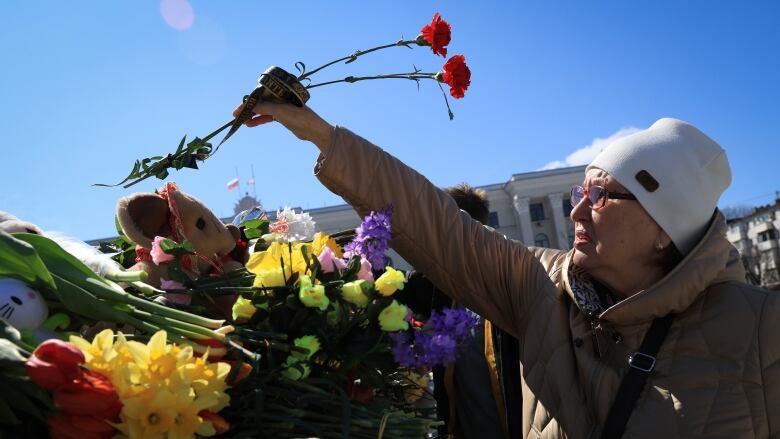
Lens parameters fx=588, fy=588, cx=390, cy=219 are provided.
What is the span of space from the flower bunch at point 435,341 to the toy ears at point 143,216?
726mm

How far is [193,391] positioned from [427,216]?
1.05 metres

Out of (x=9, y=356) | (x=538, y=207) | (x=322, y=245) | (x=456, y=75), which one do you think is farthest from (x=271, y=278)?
(x=538, y=207)

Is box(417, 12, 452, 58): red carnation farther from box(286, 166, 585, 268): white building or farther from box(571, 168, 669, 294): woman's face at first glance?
box(286, 166, 585, 268): white building

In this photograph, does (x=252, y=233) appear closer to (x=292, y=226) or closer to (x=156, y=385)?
(x=292, y=226)

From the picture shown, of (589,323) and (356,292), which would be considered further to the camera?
(589,323)

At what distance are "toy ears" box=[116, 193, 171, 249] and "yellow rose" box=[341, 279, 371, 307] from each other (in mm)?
662

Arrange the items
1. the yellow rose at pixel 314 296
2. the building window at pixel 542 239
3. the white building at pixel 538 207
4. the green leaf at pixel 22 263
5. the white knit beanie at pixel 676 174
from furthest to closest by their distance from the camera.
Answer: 1. the building window at pixel 542 239
2. the white building at pixel 538 207
3. the white knit beanie at pixel 676 174
4. the yellow rose at pixel 314 296
5. the green leaf at pixel 22 263

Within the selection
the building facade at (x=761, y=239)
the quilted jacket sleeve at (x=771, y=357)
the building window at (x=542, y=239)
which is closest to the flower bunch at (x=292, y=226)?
the quilted jacket sleeve at (x=771, y=357)

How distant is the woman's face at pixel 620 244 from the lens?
5.68 ft

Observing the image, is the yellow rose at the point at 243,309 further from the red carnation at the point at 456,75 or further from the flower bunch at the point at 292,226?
the red carnation at the point at 456,75

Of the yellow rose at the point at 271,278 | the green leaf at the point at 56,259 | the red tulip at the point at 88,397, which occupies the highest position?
the green leaf at the point at 56,259

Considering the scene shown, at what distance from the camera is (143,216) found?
1.44 meters

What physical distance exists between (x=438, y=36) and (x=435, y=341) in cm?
84

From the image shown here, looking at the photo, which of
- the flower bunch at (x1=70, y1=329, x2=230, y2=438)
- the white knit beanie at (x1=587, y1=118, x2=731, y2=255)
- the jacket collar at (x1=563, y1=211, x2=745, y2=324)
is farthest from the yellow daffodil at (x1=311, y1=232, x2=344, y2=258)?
the white knit beanie at (x1=587, y1=118, x2=731, y2=255)
